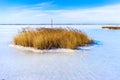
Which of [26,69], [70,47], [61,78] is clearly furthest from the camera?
[70,47]

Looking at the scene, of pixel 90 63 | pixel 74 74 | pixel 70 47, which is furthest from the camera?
pixel 70 47

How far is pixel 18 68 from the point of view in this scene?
616 centimetres

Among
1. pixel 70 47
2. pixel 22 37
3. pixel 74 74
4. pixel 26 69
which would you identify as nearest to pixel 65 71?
pixel 74 74

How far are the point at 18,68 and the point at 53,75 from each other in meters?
1.18

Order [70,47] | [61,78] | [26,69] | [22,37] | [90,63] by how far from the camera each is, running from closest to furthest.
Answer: [61,78], [26,69], [90,63], [70,47], [22,37]

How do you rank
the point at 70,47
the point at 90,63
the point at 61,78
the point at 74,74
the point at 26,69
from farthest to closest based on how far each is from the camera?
the point at 70,47
the point at 90,63
the point at 26,69
the point at 74,74
the point at 61,78

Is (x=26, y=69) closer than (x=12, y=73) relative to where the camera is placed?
No

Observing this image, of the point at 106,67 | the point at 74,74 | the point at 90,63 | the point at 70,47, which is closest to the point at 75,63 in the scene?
the point at 90,63

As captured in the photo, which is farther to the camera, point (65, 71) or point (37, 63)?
point (37, 63)

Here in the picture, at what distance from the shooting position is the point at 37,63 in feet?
22.7

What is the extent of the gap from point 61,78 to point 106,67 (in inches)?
64.4

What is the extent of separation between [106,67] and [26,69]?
1999mm

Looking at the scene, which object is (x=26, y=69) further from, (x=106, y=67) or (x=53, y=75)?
(x=106, y=67)

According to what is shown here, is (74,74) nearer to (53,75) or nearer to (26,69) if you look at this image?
(53,75)
